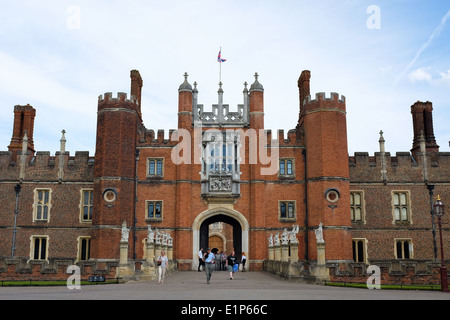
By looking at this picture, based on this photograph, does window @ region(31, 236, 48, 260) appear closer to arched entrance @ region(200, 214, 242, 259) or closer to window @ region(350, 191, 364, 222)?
arched entrance @ region(200, 214, 242, 259)

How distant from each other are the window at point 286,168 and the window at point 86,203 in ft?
40.7

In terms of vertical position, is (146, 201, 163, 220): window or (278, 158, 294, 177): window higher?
(278, 158, 294, 177): window

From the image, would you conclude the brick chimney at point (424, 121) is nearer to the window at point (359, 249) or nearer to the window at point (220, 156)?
the window at point (359, 249)

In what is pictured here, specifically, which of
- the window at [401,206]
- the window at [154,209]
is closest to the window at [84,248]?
the window at [154,209]

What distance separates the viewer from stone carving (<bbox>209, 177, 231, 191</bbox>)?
29.4 m

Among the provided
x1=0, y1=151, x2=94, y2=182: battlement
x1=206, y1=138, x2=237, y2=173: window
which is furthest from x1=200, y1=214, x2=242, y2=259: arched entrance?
x1=0, y1=151, x2=94, y2=182: battlement

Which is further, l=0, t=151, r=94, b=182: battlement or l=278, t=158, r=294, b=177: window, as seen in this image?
l=0, t=151, r=94, b=182: battlement

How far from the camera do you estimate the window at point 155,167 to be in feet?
99.0

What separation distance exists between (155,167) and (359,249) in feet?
46.5

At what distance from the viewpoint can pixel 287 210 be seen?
2958 centimetres

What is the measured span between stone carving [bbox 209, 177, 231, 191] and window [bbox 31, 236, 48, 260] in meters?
11.2

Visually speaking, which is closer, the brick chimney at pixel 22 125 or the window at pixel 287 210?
the window at pixel 287 210

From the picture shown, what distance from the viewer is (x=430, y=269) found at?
20.2 metres
